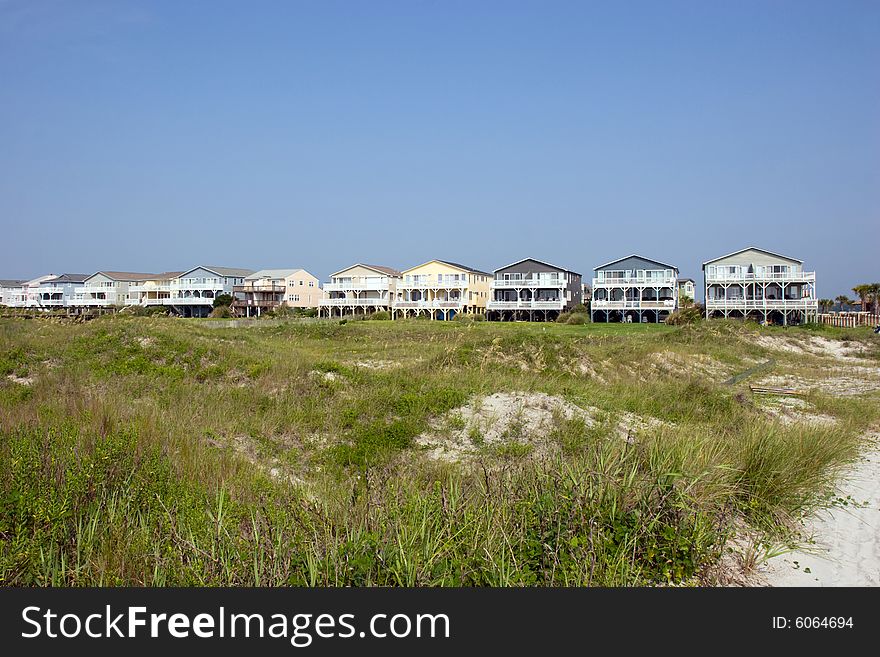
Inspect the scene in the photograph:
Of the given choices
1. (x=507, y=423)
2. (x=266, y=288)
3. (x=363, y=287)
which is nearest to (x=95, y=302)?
(x=266, y=288)

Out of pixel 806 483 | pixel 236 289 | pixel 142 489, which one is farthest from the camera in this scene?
pixel 236 289

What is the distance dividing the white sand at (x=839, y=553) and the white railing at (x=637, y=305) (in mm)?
68716

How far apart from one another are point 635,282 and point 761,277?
44.0ft

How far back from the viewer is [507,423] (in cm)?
1298

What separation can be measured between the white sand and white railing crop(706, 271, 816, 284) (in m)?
69.6

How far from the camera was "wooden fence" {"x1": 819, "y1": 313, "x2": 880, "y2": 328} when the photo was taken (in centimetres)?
6384

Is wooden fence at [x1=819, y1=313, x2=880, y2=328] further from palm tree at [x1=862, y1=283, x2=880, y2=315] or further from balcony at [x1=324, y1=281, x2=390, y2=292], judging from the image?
balcony at [x1=324, y1=281, x2=390, y2=292]

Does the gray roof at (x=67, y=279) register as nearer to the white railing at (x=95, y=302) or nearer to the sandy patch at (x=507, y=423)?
the white railing at (x=95, y=302)

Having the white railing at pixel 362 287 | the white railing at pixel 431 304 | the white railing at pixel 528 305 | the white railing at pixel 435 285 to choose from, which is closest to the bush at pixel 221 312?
the white railing at pixel 362 287

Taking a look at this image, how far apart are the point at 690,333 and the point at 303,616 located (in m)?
38.4

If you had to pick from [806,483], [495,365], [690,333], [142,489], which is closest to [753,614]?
[806,483]

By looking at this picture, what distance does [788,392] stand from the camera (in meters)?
19.2

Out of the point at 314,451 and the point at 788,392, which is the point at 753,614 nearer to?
the point at 314,451

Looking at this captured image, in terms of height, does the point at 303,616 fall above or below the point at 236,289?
below
